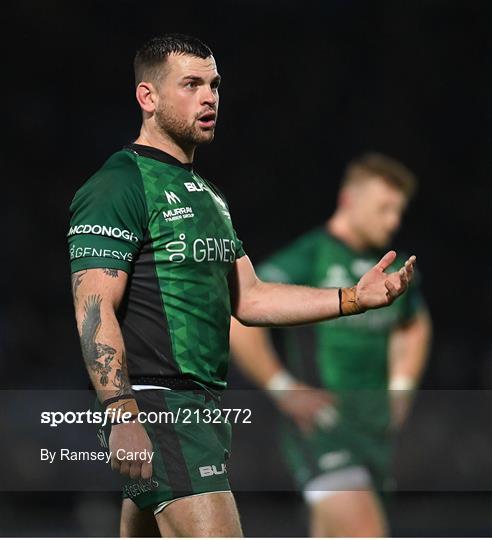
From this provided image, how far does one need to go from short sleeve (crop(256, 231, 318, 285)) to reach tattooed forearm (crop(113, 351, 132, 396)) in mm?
3573

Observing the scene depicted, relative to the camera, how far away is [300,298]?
459 cm

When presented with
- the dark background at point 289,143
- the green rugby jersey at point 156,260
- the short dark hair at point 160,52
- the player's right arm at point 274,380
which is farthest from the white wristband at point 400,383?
the short dark hair at point 160,52

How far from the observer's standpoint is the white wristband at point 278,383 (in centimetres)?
736

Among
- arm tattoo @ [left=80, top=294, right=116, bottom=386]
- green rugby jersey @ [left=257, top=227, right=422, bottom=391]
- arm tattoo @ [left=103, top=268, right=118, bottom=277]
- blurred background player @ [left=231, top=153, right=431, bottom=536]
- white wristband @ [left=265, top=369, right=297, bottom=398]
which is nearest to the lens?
arm tattoo @ [left=80, top=294, right=116, bottom=386]

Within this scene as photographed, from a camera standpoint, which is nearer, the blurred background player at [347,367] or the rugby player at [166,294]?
the rugby player at [166,294]

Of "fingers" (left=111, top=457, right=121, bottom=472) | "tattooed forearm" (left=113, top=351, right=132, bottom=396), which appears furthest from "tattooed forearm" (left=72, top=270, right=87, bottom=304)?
"fingers" (left=111, top=457, right=121, bottom=472)

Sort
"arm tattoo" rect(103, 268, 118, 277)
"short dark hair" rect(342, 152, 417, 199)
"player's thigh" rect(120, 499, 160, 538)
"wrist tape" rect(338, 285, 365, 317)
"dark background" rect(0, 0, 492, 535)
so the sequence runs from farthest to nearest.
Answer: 1. "dark background" rect(0, 0, 492, 535)
2. "short dark hair" rect(342, 152, 417, 199)
3. "wrist tape" rect(338, 285, 365, 317)
4. "player's thigh" rect(120, 499, 160, 538)
5. "arm tattoo" rect(103, 268, 118, 277)

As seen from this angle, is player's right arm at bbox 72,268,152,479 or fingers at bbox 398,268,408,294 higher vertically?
fingers at bbox 398,268,408,294

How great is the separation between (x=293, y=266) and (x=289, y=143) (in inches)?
209

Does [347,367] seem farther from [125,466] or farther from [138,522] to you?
[125,466]

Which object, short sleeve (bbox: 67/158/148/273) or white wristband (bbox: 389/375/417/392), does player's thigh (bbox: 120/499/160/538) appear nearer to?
short sleeve (bbox: 67/158/148/273)

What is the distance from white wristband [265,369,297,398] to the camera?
7363 millimetres

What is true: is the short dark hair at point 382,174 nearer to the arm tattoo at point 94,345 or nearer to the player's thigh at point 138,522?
the player's thigh at point 138,522

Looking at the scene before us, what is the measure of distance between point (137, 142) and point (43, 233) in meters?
7.53
